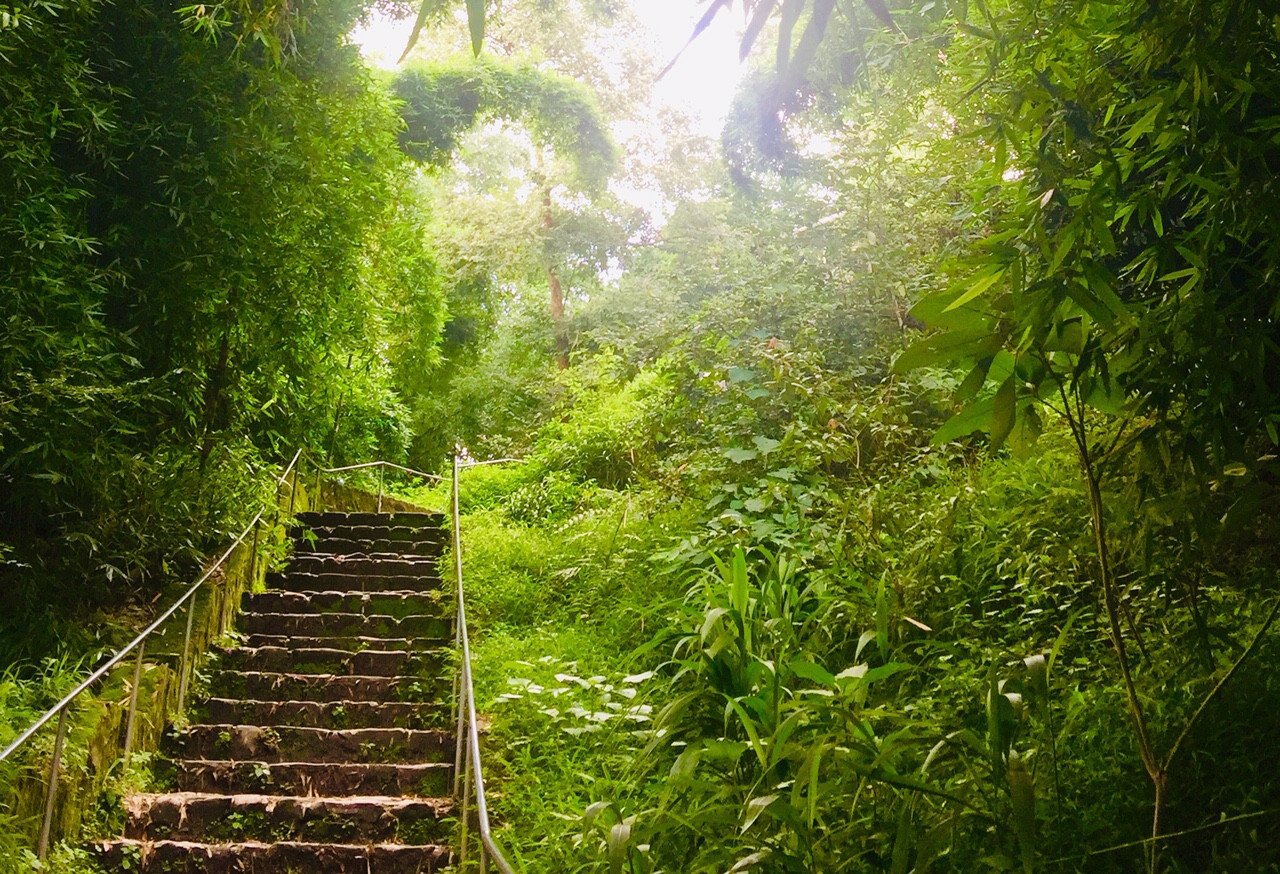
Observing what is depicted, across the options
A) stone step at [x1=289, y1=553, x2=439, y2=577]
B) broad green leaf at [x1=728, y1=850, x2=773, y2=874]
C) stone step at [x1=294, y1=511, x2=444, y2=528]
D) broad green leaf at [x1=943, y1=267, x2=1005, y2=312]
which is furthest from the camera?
stone step at [x1=294, y1=511, x2=444, y2=528]

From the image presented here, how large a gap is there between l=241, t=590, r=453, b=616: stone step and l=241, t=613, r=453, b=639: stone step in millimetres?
165

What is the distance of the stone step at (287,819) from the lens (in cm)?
385

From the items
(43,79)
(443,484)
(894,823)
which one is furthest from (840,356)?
(443,484)

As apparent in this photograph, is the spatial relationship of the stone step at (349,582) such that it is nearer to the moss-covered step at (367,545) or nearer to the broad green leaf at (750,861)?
the moss-covered step at (367,545)

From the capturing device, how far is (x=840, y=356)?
6.19 metres

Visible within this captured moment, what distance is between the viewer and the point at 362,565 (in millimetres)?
6785

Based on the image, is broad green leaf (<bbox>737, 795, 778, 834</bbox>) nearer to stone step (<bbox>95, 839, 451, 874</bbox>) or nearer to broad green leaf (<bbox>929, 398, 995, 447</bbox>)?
broad green leaf (<bbox>929, 398, 995, 447</bbox>)

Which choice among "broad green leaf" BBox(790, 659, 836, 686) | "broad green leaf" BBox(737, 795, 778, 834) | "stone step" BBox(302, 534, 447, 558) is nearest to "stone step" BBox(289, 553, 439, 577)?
"stone step" BBox(302, 534, 447, 558)

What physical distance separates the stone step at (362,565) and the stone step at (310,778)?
238 centimetres

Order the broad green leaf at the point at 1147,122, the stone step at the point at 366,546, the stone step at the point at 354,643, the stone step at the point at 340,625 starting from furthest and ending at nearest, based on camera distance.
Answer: the stone step at the point at 366,546, the stone step at the point at 340,625, the stone step at the point at 354,643, the broad green leaf at the point at 1147,122

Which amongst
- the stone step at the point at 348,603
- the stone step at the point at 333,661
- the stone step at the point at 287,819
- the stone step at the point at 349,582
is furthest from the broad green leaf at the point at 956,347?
the stone step at the point at 349,582

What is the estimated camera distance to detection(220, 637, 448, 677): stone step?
17.1 feet

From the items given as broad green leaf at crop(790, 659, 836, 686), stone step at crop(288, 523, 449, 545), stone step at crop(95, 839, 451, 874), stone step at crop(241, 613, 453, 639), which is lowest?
stone step at crop(95, 839, 451, 874)

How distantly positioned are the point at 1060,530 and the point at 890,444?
1.76m
